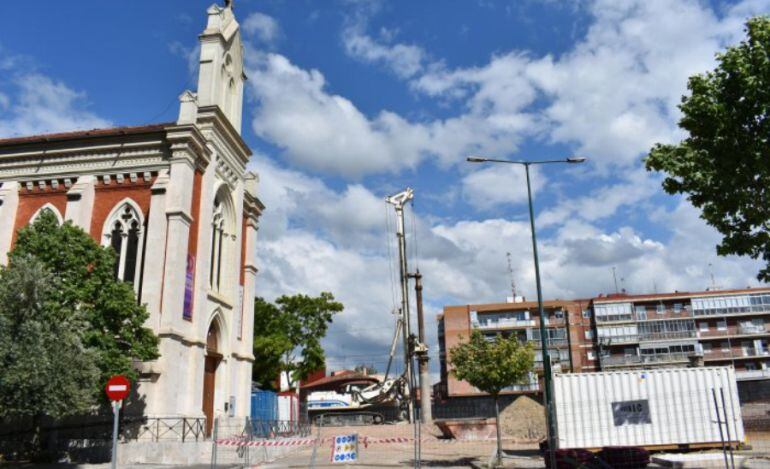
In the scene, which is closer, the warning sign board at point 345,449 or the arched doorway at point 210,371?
the warning sign board at point 345,449

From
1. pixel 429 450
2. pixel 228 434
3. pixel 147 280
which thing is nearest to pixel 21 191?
pixel 147 280

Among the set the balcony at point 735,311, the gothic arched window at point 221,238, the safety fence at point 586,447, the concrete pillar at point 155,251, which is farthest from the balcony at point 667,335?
the concrete pillar at point 155,251

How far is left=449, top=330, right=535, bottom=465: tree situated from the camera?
880 inches

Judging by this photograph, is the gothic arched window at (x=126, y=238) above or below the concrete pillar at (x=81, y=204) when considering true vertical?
below

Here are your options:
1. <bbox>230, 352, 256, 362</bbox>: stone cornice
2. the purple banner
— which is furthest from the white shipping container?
<bbox>230, 352, 256, 362</bbox>: stone cornice

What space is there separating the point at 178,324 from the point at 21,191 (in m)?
10.3

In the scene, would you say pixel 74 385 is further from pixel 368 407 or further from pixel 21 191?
pixel 368 407

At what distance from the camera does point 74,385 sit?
57.4 feet

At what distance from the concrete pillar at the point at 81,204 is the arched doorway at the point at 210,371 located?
6.96m

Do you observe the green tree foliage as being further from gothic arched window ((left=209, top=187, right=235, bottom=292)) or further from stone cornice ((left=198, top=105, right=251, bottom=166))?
stone cornice ((left=198, top=105, right=251, bottom=166))

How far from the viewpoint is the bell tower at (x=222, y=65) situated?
2905 centimetres

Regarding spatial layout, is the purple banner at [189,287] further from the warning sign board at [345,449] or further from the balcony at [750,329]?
the balcony at [750,329]

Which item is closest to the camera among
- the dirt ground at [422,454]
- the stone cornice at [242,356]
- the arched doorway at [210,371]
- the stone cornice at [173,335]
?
the dirt ground at [422,454]

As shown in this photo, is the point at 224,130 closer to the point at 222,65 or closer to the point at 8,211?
the point at 222,65
